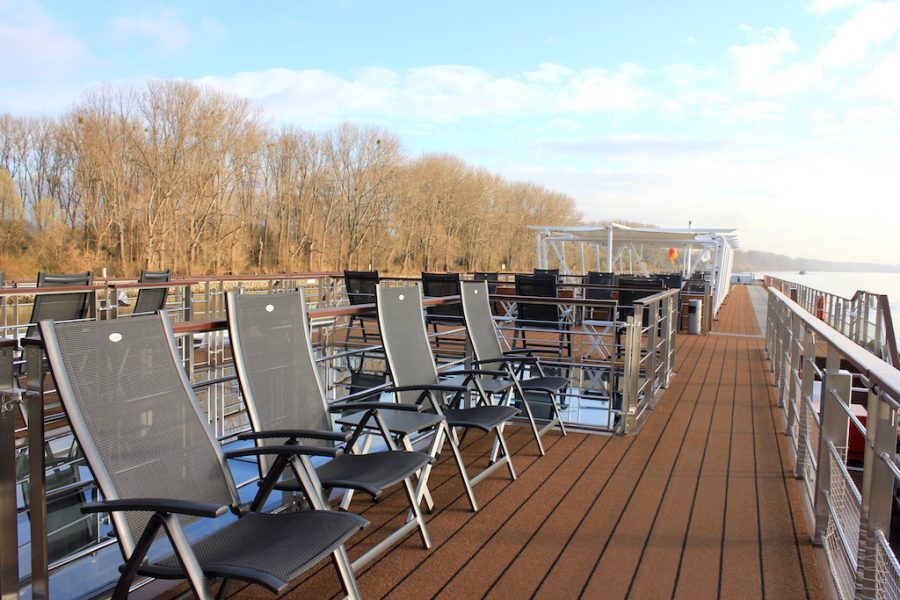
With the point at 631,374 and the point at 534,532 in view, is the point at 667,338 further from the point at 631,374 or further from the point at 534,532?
the point at 534,532

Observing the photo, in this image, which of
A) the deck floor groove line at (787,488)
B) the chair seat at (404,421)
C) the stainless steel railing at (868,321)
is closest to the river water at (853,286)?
the stainless steel railing at (868,321)

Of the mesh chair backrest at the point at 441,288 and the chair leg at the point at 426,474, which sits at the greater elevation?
the mesh chair backrest at the point at 441,288

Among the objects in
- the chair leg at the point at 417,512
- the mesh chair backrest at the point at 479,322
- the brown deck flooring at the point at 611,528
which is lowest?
the brown deck flooring at the point at 611,528

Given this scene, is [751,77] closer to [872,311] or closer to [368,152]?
[872,311]

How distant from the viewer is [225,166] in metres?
23.2

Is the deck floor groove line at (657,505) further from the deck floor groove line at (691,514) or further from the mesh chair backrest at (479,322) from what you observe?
the mesh chair backrest at (479,322)

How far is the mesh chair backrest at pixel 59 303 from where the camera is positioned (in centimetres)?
443

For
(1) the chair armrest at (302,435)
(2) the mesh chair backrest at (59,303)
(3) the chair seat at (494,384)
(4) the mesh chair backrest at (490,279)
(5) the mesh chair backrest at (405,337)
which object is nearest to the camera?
(1) the chair armrest at (302,435)

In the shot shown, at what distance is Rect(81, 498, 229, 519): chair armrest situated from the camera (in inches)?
54.5

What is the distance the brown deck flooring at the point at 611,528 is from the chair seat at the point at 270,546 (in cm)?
42

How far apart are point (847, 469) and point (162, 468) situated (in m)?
2.25

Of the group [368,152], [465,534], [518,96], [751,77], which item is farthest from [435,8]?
[368,152]

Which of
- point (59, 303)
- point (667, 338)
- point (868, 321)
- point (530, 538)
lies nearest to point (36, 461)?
point (530, 538)

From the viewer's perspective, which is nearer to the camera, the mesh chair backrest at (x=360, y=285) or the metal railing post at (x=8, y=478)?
the metal railing post at (x=8, y=478)
